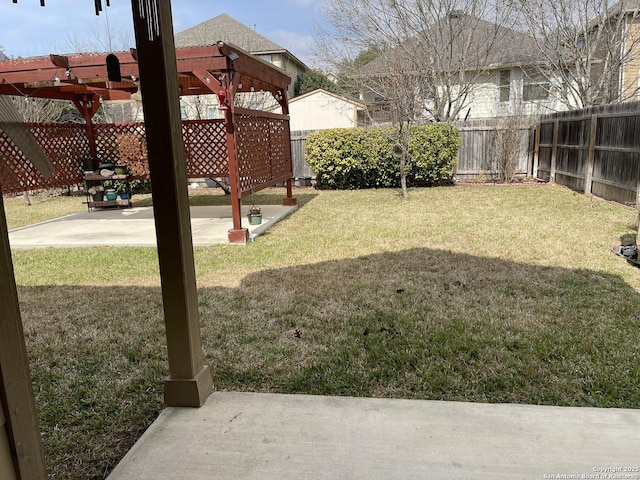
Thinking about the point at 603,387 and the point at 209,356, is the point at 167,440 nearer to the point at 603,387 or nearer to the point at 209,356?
the point at 209,356

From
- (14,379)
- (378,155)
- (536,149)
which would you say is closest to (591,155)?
(536,149)

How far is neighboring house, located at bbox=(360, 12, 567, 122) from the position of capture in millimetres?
14922

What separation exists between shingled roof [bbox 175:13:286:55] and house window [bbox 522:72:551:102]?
1077 cm

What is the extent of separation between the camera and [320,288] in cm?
450

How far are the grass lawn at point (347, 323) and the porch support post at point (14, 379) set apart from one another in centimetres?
90

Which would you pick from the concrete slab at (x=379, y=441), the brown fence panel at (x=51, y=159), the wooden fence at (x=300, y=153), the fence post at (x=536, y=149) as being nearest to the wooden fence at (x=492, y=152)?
the fence post at (x=536, y=149)

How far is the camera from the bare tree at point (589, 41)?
490 inches

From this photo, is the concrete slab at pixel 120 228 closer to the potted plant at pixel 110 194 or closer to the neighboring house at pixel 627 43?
the potted plant at pixel 110 194

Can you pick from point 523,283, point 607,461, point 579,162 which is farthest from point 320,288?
point 579,162

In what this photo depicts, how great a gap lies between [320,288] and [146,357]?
180 cm

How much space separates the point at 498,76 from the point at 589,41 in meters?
4.47

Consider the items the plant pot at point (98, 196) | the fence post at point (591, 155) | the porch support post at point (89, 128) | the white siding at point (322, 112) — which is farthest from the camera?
the white siding at point (322, 112)

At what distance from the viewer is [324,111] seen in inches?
802

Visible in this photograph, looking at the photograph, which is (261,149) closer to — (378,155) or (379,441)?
(378,155)
